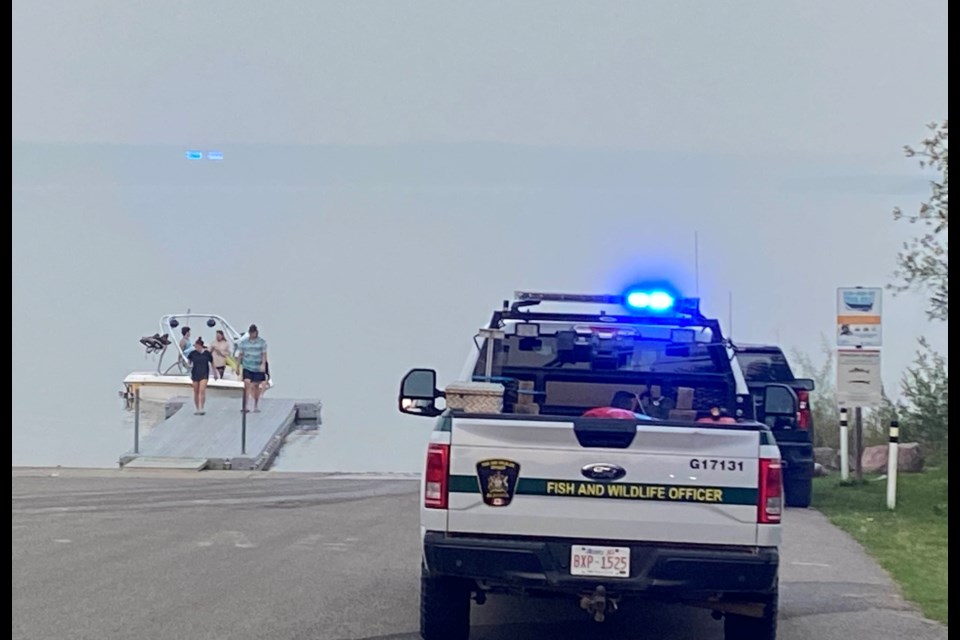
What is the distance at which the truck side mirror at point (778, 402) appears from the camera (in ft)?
27.0

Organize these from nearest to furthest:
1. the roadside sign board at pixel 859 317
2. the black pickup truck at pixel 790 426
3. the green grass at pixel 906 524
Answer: the green grass at pixel 906 524 < the black pickup truck at pixel 790 426 < the roadside sign board at pixel 859 317

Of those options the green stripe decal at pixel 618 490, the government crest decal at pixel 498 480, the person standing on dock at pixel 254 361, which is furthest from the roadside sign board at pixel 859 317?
the person standing on dock at pixel 254 361

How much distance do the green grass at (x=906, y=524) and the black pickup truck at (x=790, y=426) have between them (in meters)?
0.40

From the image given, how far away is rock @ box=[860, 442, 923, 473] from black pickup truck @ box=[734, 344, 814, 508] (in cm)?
327

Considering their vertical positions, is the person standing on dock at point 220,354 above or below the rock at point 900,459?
above

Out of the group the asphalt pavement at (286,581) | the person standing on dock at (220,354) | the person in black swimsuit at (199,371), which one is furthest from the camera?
the person standing on dock at (220,354)

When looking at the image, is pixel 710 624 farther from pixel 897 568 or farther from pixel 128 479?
pixel 128 479

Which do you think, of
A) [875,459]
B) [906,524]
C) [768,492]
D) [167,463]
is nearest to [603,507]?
[768,492]

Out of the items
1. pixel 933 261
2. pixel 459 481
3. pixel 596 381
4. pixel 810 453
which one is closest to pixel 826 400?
pixel 933 261

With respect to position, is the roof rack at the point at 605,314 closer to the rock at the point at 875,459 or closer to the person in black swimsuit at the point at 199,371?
the rock at the point at 875,459

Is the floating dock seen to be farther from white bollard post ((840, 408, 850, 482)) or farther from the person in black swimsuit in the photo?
white bollard post ((840, 408, 850, 482))

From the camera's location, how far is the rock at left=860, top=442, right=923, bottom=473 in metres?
17.9

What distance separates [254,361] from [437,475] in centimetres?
1630

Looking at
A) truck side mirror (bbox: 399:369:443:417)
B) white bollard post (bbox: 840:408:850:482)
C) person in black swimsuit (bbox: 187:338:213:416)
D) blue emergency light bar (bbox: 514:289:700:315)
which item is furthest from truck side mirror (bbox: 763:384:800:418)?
person in black swimsuit (bbox: 187:338:213:416)
